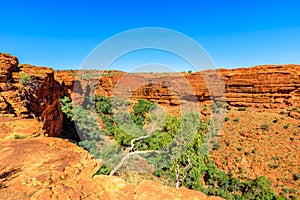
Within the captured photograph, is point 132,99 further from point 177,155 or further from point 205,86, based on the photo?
point 177,155

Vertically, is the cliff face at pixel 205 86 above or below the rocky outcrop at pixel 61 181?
A: above

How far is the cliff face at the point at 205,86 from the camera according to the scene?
25.2 metres

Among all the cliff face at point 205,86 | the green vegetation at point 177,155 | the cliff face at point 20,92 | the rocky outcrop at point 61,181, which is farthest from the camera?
the cliff face at point 205,86

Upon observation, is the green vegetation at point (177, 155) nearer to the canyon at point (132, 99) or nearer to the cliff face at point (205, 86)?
Result: the canyon at point (132, 99)

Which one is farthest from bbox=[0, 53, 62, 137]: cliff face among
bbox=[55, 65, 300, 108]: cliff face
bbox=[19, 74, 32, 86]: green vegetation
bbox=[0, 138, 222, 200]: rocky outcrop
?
bbox=[55, 65, 300, 108]: cliff face

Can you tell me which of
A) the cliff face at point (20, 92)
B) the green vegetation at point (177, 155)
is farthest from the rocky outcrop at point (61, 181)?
the green vegetation at point (177, 155)

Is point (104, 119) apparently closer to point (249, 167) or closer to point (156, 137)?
point (156, 137)

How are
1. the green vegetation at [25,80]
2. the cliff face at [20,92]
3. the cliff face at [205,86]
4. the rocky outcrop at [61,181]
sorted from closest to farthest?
the rocky outcrop at [61,181] → the cliff face at [20,92] → the green vegetation at [25,80] → the cliff face at [205,86]

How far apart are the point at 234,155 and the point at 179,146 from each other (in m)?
5.86

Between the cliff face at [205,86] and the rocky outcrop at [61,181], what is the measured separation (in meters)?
20.4

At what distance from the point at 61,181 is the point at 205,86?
1186 inches

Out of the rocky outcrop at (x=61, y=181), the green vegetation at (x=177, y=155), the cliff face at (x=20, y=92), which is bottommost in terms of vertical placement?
the green vegetation at (x=177, y=155)

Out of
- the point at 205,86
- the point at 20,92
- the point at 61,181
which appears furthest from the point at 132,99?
the point at 61,181

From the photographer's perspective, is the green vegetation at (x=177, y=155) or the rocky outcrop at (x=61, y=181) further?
the green vegetation at (x=177, y=155)
